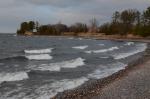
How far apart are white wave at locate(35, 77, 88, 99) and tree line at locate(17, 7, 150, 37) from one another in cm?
9625

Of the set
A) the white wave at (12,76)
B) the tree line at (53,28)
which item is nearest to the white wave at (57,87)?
the white wave at (12,76)

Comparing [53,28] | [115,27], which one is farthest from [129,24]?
[53,28]

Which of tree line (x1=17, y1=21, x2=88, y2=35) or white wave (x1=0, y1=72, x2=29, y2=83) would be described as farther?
tree line (x1=17, y1=21, x2=88, y2=35)

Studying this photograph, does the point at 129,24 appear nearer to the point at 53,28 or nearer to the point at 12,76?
the point at 53,28

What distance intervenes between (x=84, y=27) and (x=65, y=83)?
15376 cm

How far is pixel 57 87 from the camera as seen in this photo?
2058 centimetres

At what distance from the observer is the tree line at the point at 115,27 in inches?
5133

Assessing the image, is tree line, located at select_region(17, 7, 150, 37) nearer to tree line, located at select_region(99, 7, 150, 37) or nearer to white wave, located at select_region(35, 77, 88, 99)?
tree line, located at select_region(99, 7, 150, 37)

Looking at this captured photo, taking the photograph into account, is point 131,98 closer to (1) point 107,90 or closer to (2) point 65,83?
(1) point 107,90

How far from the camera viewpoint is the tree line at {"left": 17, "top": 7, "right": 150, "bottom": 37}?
13039 cm

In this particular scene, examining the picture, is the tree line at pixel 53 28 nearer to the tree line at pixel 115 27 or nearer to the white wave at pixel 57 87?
the tree line at pixel 115 27

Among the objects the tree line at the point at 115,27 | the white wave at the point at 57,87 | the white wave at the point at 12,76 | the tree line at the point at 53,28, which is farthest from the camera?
the tree line at the point at 53,28

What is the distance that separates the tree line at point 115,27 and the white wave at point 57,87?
96251mm

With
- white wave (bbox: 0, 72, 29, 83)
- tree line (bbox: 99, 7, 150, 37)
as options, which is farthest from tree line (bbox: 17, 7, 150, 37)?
white wave (bbox: 0, 72, 29, 83)
